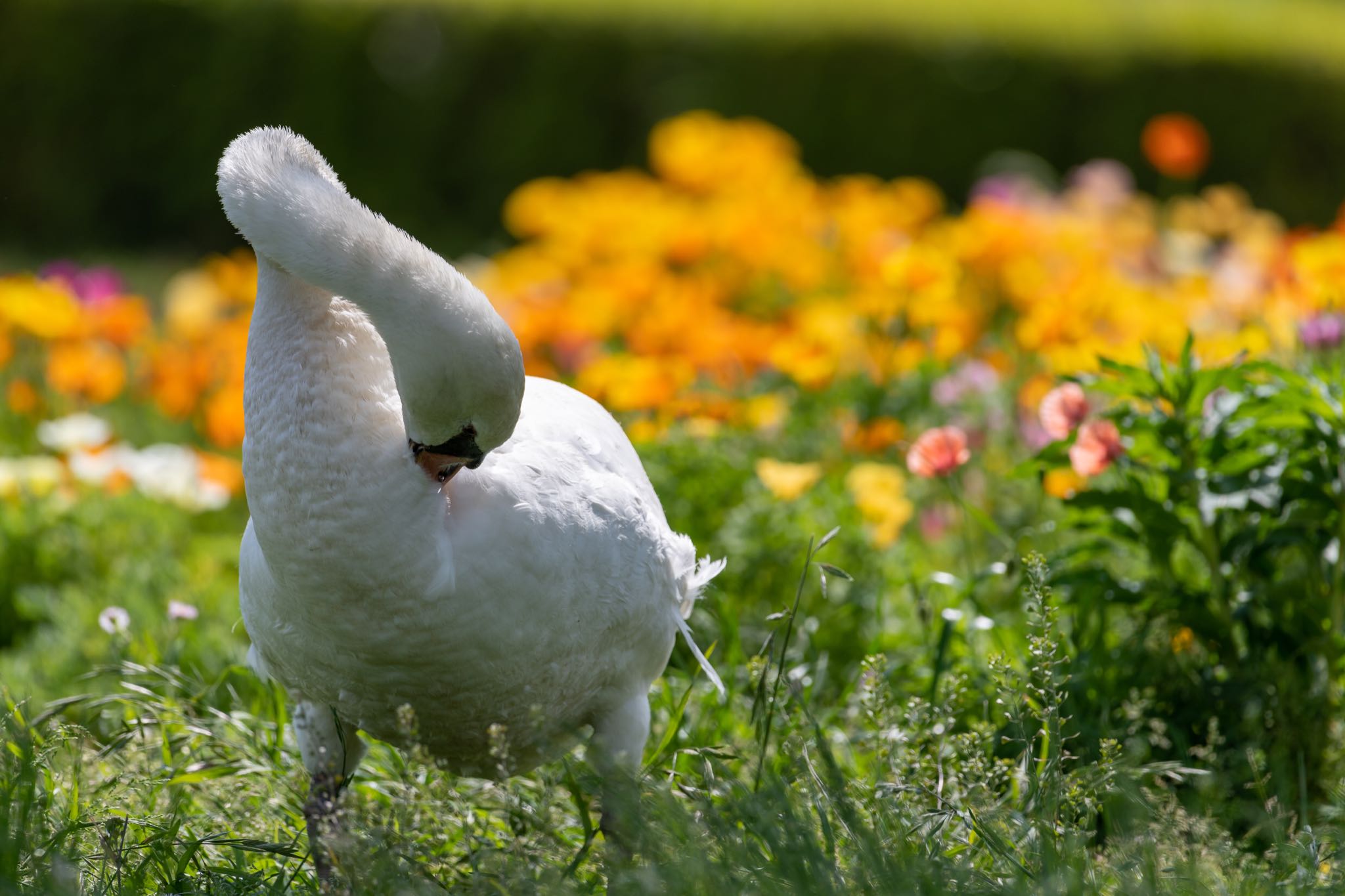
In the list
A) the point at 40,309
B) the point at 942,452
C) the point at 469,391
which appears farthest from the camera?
the point at 40,309

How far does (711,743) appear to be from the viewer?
8.55 feet

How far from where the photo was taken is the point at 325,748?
7.45ft

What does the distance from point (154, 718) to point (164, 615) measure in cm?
82

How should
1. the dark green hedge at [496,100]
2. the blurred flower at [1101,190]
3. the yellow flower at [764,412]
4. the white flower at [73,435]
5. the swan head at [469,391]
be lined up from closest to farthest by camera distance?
the swan head at [469,391], the yellow flower at [764,412], the white flower at [73,435], the blurred flower at [1101,190], the dark green hedge at [496,100]

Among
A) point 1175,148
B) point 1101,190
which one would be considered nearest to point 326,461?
point 1175,148

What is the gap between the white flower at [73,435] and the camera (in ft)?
13.9

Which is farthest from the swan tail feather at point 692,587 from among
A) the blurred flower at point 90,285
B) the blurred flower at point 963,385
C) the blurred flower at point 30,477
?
the blurred flower at point 90,285

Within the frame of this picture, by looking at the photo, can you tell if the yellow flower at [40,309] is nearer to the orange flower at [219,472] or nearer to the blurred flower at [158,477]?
the blurred flower at [158,477]

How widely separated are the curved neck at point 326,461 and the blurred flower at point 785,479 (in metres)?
1.35

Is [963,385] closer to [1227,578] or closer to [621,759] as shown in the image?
[1227,578]

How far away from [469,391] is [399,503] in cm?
21

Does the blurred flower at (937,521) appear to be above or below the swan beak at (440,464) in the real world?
below

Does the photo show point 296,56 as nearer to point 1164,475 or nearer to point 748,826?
point 1164,475

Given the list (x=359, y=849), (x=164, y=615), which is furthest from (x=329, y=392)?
(x=164, y=615)
